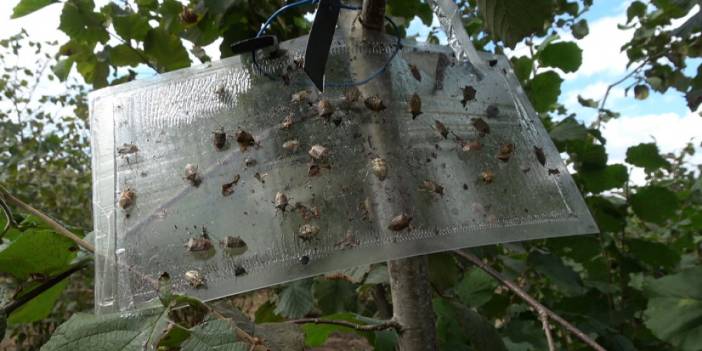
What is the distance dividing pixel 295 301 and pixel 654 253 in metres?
0.67

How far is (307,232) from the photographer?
518 mm

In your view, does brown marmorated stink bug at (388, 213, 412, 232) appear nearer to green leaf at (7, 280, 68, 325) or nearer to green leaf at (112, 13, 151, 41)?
green leaf at (7, 280, 68, 325)

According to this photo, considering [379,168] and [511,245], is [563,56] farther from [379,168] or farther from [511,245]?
[379,168]

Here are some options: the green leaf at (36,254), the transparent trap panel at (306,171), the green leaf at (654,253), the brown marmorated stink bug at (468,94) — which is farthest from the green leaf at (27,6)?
the green leaf at (654,253)

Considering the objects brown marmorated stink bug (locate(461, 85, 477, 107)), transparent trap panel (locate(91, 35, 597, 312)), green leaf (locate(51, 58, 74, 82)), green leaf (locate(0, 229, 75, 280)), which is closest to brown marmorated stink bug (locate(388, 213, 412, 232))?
transparent trap panel (locate(91, 35, 597, 312))

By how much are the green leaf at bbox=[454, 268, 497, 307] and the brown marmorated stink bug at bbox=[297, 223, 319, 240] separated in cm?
49

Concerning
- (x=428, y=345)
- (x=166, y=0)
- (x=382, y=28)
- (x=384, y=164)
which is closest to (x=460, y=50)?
(x=382, y=28)

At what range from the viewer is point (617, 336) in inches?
33.3

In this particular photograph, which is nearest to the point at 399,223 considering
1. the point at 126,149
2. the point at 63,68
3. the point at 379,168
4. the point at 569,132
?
the point at 379,168

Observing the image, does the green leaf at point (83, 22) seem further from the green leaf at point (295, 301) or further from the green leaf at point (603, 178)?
the green leaf at point (603, 178)

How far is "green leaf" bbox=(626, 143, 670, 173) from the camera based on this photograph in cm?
103

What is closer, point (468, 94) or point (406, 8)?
point (468, 94)

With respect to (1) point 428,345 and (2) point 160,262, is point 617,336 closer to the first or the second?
(1) point 428,345

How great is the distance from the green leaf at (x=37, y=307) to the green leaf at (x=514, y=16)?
1.87 ft
